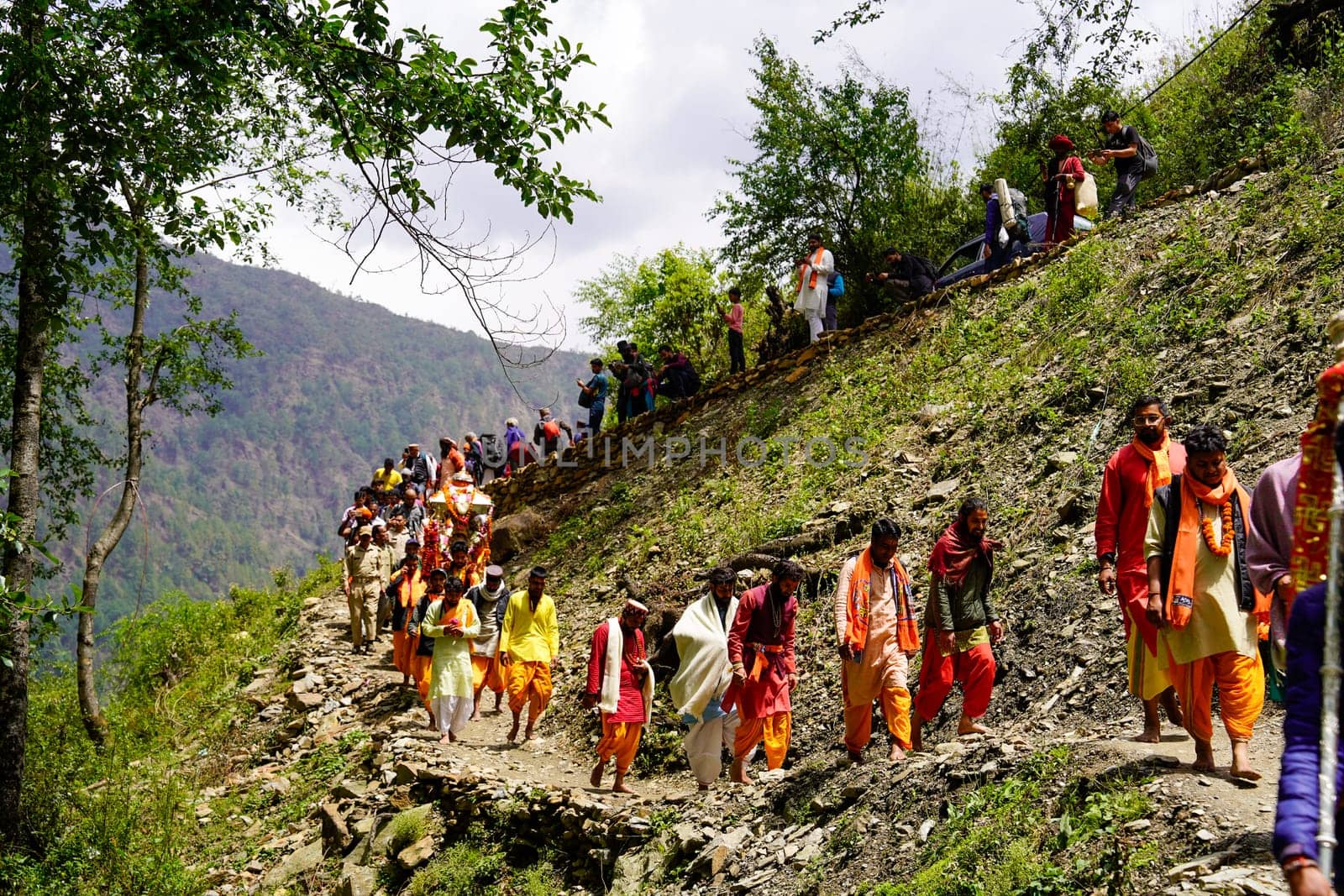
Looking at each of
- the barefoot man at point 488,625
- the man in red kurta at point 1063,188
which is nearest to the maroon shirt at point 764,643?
the barefoot man at point 488,625

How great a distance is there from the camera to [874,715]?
8.01 metres

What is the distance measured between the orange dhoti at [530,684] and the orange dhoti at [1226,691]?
6.10 metres

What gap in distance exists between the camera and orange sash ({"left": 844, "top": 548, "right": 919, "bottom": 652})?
22.3ft

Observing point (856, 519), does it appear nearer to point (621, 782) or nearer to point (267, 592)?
point (621, 782)

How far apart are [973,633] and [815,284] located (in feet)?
31.0

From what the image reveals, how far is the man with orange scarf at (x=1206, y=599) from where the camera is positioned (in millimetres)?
4672

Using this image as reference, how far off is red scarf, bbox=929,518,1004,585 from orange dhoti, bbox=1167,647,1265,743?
1.76 meters

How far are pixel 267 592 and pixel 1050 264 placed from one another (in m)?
16.5

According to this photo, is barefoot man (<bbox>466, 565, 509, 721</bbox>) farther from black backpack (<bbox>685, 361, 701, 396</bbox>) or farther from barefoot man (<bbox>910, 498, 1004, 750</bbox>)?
black backpack (<bbox>685, 361, 701, 396</bbox>)

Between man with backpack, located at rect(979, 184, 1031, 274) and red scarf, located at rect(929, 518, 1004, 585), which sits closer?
red scarf, located at rect(929, 518, 1004, 585)

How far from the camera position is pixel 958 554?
659 centimetres

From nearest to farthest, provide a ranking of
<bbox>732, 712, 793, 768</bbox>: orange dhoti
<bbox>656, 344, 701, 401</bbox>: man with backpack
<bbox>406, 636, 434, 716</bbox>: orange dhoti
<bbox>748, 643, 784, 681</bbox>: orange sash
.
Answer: <bbox>748, 643, 784, 681</bbox>: orange sash
<bbox>732, 712, 793, 768</bbox>: orange dhoti
<bbox>406, 636, 434, 716</bbox>: orange dhoti
<bbox>656, 344, 701, 401</bbox>: man with backpack

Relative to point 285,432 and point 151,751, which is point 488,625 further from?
point 285,432

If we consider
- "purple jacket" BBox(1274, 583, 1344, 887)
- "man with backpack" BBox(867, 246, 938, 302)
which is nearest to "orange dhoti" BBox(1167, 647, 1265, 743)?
"purple jacket" BBox(1274, 583, 1344, 887)
